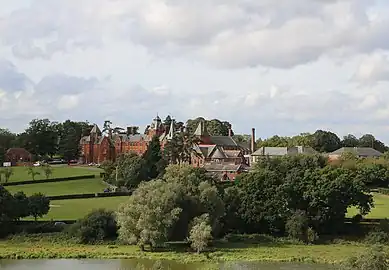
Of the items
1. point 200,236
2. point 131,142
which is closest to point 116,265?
point 200,236

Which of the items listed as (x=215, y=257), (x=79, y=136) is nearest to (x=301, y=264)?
(x=215, y=257)

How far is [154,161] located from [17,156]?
55.4 m

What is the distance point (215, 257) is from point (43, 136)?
105879 mm

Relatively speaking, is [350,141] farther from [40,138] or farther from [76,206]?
[76,206]

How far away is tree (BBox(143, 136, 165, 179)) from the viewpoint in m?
86.6

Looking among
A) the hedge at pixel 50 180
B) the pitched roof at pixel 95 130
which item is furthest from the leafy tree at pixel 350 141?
the hedge at pixel 50 180

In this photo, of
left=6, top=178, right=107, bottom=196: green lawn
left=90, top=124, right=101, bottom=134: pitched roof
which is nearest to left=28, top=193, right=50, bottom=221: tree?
left=6, top=178, right=107, bottom=196: green lawn

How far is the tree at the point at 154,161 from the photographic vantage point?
284ft

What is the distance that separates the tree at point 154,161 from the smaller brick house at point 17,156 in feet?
162

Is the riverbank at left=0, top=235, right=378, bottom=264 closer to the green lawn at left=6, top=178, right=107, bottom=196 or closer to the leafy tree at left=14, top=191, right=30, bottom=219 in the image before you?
the leafy tree at left=14, top=191, right=30, bottom=219

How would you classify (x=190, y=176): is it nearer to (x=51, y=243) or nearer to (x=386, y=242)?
(x=51, y=243)

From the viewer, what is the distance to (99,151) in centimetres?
14475

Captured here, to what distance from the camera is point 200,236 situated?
152 feet

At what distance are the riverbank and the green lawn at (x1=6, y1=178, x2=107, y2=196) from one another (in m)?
26.9
